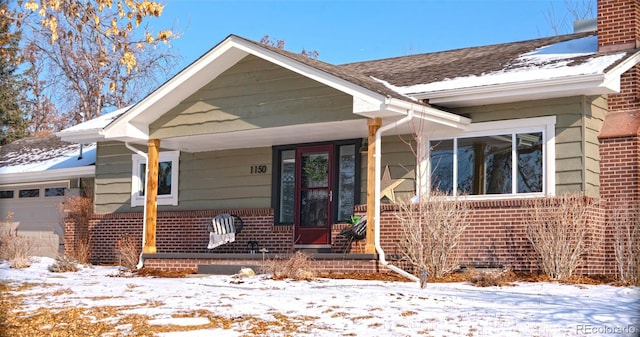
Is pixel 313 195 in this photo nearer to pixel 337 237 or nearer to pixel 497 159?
pixel 337 237

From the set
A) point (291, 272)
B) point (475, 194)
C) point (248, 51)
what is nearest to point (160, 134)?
point (248, 51)

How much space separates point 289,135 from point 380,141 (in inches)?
93.3

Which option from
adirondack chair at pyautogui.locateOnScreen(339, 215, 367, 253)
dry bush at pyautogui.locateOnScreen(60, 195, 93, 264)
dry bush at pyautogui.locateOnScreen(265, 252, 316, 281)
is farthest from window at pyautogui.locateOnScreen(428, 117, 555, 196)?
dry bush at pyautogui.locateOnScreen(60, 195, 93, 264)

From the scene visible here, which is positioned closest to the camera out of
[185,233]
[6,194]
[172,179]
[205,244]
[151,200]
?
[151,200]

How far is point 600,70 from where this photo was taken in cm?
1313

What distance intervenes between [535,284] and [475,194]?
2.90 m

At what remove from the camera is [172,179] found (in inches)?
740

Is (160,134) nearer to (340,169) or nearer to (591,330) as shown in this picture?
(340,169)

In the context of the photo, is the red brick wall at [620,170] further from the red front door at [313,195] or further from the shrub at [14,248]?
the shrub at [14,248]

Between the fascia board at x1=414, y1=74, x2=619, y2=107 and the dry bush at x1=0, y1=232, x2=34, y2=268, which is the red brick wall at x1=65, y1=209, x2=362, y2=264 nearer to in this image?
the dry bush at x1=0, y1=232, x2=34, y2=268

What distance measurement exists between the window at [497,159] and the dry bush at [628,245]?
126 cm

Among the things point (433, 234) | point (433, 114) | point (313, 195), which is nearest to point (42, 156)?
point (313, 195)

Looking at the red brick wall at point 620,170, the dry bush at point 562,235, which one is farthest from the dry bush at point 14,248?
the red brick wall at point 620,170

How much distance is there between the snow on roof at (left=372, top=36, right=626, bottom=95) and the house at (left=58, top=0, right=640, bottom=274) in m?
0.06
